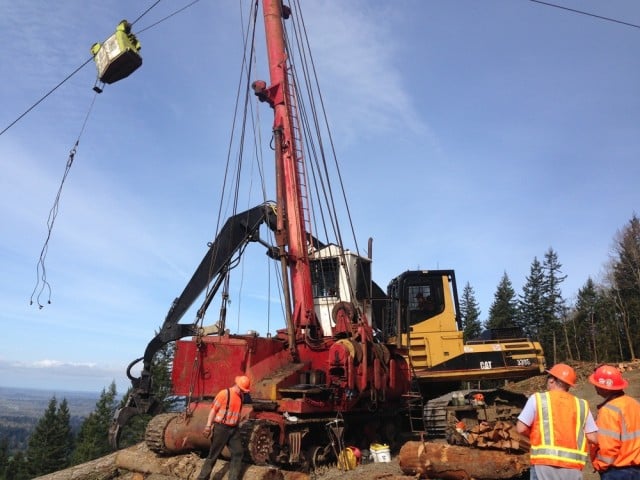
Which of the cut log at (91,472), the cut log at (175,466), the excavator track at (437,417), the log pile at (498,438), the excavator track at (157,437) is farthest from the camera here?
the excavator track at (437,417)

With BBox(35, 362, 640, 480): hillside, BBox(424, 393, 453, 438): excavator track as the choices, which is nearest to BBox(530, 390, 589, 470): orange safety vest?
BBox(35, 362, 640, 480): hillside

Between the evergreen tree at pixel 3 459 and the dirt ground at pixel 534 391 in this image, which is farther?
the evergreen tree at pixel 3 459

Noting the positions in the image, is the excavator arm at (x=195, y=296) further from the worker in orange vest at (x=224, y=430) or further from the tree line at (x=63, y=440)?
the tree line at (x=63, y=440)

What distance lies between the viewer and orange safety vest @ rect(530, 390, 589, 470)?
388 centimetres

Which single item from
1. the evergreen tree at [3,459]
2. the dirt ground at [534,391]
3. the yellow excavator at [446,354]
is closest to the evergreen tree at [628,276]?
the dirt ground at [534,391]

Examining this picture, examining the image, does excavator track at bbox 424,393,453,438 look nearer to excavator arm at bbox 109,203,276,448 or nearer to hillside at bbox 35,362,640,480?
hillside at bbox 35,362,640,480

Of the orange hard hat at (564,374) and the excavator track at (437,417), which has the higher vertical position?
the orange hard hat at (564,374)

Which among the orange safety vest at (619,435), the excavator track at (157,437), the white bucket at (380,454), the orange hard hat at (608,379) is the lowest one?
the white bucket at (380,454)

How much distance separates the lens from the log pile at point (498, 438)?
748 centimetres

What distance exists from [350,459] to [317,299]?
5663mm

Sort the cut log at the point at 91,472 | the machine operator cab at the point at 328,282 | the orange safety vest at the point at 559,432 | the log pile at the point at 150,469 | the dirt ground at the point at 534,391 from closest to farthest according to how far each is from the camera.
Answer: the orange safety vest at the point at 559,432
the log pile at the point at 150,469
the dirt ground at the point at 534,391
the cut log at the point at 91,472
the machine operator cab at the point at 328,282

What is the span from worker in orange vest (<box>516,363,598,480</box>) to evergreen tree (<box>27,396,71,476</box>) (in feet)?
183

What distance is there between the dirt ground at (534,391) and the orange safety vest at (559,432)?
4.16 m

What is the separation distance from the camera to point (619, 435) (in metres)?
3.96
